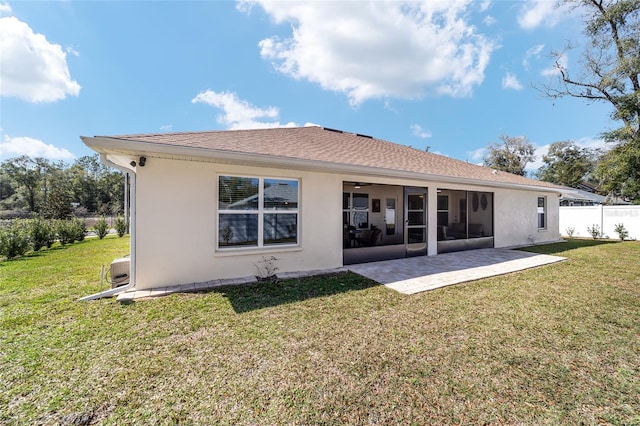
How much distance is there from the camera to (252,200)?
608 cm

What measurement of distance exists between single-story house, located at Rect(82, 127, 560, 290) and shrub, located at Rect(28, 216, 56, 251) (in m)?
8.97

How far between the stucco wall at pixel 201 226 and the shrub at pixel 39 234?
32.5ft

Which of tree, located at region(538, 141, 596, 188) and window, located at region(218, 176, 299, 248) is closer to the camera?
window, located at region(218, 176, 299, 248)

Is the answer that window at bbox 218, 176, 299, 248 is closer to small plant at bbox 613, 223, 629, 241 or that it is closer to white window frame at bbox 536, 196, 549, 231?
white window frame at bbox 536, 196, 549, 231

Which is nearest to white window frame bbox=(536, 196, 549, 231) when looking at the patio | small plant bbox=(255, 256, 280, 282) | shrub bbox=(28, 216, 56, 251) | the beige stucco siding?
the patio

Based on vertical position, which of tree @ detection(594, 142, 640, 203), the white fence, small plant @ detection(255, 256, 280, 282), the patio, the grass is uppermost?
tree @ detection(594, 142, 640, 203)

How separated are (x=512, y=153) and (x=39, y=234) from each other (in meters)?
46.7

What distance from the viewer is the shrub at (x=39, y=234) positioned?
34.6ft

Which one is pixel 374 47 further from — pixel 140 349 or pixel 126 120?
pixel 126 120

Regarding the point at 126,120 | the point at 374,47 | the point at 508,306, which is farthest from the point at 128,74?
the point at 508,306

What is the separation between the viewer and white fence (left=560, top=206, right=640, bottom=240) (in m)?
13.7

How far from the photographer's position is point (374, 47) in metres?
9.97

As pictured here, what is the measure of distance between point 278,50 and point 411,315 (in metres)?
10.9

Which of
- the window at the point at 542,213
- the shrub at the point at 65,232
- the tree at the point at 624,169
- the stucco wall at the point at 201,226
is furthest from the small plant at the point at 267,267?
the tree at the point at 624,169
